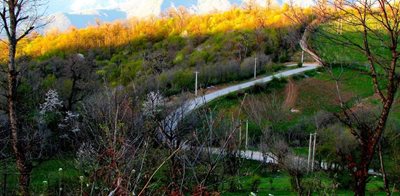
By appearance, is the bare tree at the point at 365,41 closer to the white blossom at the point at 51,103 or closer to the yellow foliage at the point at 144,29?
the white blossom at the point at 51,103

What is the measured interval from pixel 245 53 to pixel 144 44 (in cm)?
1529

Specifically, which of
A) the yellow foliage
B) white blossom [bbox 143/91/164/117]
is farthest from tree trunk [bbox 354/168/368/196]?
the yellow foliage

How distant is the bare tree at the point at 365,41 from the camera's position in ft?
12.9

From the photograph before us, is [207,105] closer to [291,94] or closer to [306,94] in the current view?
[291,94]

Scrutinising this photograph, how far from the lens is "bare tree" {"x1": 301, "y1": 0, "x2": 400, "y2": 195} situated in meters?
3.94

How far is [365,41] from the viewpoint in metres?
3.91

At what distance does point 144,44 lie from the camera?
51688 mm

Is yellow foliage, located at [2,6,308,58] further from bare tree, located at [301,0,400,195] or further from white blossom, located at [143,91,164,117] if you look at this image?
bare tree, located at [301,0,400,195]

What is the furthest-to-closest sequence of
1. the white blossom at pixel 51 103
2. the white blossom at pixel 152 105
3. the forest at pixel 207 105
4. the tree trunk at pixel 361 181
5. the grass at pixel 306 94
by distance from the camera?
the grass at pixel 306 94 < the white blossom at pixel 51 103 < the white blossom at pixel 152 105 < the forest at pixel 207 105 < the tree trunk at pixel 361 181

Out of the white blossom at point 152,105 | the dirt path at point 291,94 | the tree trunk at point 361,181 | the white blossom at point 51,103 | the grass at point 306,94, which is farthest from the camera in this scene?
the dirt path at point 291,94

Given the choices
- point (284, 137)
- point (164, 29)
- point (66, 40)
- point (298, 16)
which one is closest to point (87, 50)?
point (66, 40)

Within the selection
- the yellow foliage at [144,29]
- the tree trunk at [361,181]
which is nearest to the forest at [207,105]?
the tree trunk at [361,181]

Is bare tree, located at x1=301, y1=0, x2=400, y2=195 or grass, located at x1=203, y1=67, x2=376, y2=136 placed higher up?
bare tree, located at x1=301, y1=0, x2=400, y2=195

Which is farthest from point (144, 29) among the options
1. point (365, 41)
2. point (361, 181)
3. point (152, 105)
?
point (361, 181)
